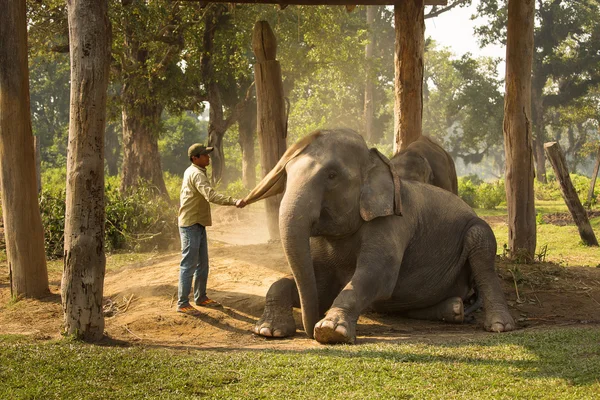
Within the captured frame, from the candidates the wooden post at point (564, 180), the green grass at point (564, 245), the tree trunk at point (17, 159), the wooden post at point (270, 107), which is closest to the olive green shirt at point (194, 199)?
the tree trunk at point (17, 159)

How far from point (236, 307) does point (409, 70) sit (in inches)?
193

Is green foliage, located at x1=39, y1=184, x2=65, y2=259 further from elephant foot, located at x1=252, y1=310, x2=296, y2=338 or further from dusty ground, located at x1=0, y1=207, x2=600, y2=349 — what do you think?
elephant foot, located at x1=252, y1=310, x2=296, y2=338

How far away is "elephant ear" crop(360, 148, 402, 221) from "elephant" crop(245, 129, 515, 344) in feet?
0.04

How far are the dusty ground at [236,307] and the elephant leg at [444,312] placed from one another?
112 millimetres

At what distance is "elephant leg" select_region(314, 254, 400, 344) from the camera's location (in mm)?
6082

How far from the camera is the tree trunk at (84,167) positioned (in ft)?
20.0

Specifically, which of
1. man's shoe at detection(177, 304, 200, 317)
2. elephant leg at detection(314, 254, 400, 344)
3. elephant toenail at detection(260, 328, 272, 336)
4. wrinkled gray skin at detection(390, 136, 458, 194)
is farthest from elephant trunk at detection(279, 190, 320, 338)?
wrinkled gray skin at detection(390, 136, 458, 194)

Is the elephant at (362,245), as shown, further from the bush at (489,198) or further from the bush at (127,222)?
the bush at (489,198)

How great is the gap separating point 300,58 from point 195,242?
1973cm

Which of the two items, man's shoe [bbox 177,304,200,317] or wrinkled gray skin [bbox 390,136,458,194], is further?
wrinkled gray skin [bbox 390,136,458,194]

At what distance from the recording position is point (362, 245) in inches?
271

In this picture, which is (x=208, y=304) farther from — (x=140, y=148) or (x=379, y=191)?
(x=140, y=148)

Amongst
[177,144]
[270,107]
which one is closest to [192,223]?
[270,107]

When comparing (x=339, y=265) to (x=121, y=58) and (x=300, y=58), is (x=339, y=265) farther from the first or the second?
(x=300, y=58)
